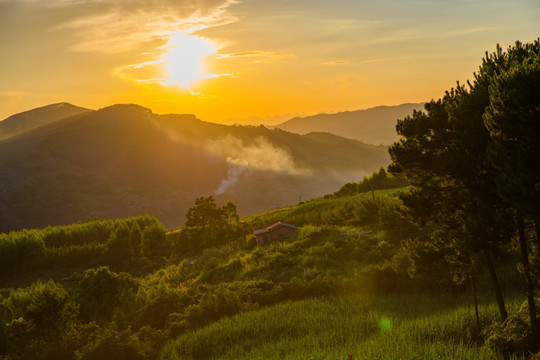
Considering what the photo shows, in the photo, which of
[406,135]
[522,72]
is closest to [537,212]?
[522,72]

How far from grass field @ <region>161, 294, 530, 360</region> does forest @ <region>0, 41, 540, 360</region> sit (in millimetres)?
110

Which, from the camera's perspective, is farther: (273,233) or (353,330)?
(273,233)

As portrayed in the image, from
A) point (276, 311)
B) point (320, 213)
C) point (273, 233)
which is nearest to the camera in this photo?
point (276, 311)

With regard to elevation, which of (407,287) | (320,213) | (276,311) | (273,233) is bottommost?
(407,287)

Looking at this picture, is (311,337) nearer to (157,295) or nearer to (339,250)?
(157,295)

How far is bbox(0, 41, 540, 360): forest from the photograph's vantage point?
51.1 feet

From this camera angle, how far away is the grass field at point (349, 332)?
1784 centimetres

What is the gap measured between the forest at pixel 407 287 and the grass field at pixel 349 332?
4.3 inches

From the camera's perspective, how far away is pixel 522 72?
1346 centimetres

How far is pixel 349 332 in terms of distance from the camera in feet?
73.5

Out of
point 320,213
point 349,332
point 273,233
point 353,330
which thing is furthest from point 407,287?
point 320,213

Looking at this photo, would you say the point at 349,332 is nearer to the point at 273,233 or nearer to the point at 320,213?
the point at 273,233

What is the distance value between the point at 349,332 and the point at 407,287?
33.3 feet

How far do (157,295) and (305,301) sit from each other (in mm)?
12760
